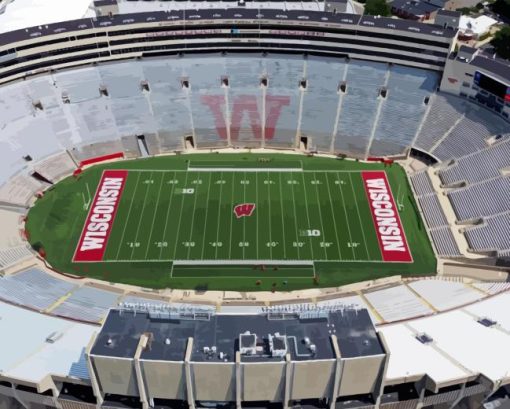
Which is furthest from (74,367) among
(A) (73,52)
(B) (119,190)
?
(A) (73,52)

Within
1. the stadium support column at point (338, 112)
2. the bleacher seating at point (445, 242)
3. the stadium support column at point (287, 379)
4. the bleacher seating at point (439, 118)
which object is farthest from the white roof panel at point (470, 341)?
the stadium support column at point (338, 112)

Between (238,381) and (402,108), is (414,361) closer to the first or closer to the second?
(238,381)

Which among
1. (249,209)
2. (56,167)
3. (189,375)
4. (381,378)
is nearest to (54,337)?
(189,375)

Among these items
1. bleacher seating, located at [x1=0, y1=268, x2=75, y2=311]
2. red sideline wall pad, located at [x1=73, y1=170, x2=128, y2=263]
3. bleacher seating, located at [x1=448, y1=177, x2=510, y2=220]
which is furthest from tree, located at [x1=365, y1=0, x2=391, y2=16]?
bleacher seating, located at [x1=0, y1=268, x2=75, y2=311]

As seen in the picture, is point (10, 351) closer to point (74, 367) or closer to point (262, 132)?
point (74, 367)

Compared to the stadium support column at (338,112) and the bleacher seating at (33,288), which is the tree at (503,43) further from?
the bleacher seating at (33,288)
